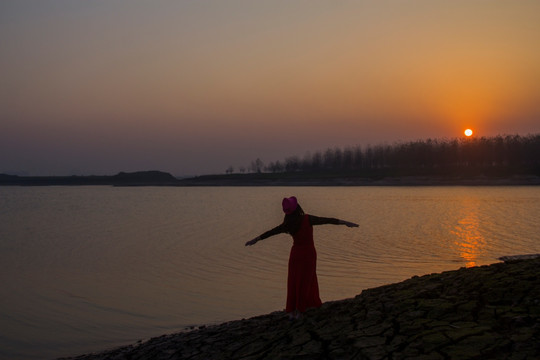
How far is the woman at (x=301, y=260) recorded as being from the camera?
24.2ft

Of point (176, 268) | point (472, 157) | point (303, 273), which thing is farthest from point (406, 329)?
point (472, 157)

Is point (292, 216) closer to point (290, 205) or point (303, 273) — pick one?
point (290, 205)

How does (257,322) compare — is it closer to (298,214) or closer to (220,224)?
(298,214)

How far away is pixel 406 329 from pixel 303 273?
69.3 inches

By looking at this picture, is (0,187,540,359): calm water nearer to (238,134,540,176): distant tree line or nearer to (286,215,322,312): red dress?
(286,215,322,312): red dress

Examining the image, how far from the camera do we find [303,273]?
7379 mm

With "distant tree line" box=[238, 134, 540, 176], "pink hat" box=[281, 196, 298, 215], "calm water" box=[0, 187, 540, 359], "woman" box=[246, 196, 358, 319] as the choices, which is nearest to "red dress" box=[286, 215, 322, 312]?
"woman" box=[246, 196, 358, 319]

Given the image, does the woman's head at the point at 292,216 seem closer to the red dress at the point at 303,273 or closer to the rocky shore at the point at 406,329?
the red dress at the point at 303,273

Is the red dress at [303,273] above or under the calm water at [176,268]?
above

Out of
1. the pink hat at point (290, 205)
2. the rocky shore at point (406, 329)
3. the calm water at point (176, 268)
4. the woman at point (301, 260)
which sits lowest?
the calm water at point (176, 268)

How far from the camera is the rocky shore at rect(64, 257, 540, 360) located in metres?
5.35

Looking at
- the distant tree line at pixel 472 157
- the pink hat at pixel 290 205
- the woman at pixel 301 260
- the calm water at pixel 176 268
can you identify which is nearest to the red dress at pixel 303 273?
the woman at pixel 301 260

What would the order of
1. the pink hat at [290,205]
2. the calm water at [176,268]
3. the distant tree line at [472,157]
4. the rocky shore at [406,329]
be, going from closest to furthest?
the rocky shore at [406,329], the pink hat at [290,205], the calm water at [176,268], the distant tree line at [472,157]

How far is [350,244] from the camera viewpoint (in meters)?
20.8
